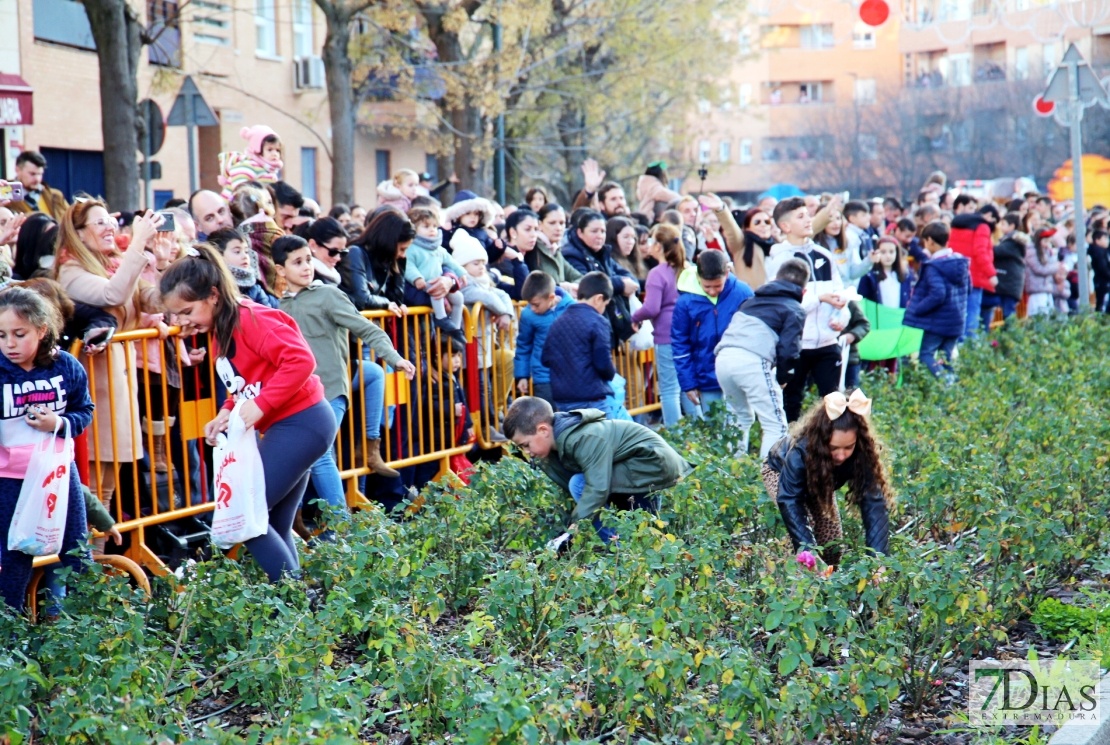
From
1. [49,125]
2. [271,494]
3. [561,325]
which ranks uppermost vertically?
[49,125]

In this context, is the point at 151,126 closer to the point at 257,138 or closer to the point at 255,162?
the point at 257,138

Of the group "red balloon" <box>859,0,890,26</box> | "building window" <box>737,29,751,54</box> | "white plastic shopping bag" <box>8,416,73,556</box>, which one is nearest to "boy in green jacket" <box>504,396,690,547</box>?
→ "white plastic shopping bag" <box>8,416,73,556</box>

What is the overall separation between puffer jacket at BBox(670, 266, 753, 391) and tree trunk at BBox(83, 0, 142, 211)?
17.9 ft

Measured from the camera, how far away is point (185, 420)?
24.7 feet

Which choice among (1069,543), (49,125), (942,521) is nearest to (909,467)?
(942,521)

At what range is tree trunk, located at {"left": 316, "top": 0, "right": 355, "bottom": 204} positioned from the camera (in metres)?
19.0

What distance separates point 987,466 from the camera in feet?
25.2

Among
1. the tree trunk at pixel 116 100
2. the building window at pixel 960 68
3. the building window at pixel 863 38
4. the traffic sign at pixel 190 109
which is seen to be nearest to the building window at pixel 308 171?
the traffic sign at pixel 190 109

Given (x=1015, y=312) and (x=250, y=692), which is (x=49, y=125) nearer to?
(x=1015, y=312)

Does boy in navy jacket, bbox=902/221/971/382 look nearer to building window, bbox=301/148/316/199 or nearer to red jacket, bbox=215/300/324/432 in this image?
red jacket, bbox=215/300/324/432

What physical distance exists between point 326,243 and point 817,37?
64.1 m

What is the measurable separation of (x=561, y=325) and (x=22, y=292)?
3819 mm

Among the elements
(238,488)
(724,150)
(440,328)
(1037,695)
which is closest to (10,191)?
(440,328)

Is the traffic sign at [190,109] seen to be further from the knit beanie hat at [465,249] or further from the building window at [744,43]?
the building window at [744,43]
